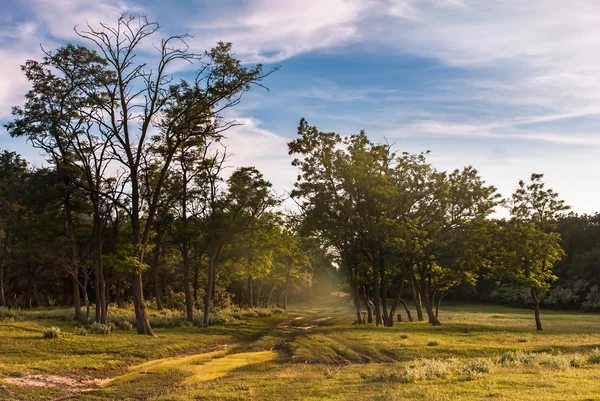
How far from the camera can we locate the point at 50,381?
14656 mm

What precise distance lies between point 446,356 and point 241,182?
925 inches

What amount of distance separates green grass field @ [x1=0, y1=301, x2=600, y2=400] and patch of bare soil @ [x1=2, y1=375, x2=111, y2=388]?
3 centimetres

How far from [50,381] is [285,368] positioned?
27.6 feet

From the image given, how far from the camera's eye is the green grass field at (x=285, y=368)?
40.6 ft

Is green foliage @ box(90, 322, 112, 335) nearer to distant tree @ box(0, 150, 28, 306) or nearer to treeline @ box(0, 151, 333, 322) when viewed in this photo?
treeline @ box(0, 151, 333, 322)

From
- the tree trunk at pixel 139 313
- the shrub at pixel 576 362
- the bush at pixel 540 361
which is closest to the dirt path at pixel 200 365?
the tree trunk at pixel 139 313

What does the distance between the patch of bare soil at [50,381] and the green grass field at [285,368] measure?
0.03m

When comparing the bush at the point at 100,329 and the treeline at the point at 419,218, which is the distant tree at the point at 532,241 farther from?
the bush at the point at 100,329

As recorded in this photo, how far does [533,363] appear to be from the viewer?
17109 mm

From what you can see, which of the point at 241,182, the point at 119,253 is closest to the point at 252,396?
the point at 119,253

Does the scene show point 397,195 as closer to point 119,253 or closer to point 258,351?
point 258,351

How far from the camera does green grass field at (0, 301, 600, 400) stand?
40.6ft

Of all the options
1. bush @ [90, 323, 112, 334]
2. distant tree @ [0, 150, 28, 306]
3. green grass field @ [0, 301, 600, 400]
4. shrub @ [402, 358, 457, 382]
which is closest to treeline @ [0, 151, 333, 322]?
distant tree @ [0, 150, 28, 306]

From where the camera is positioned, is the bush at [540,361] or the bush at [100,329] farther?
the bush at [100,329]
